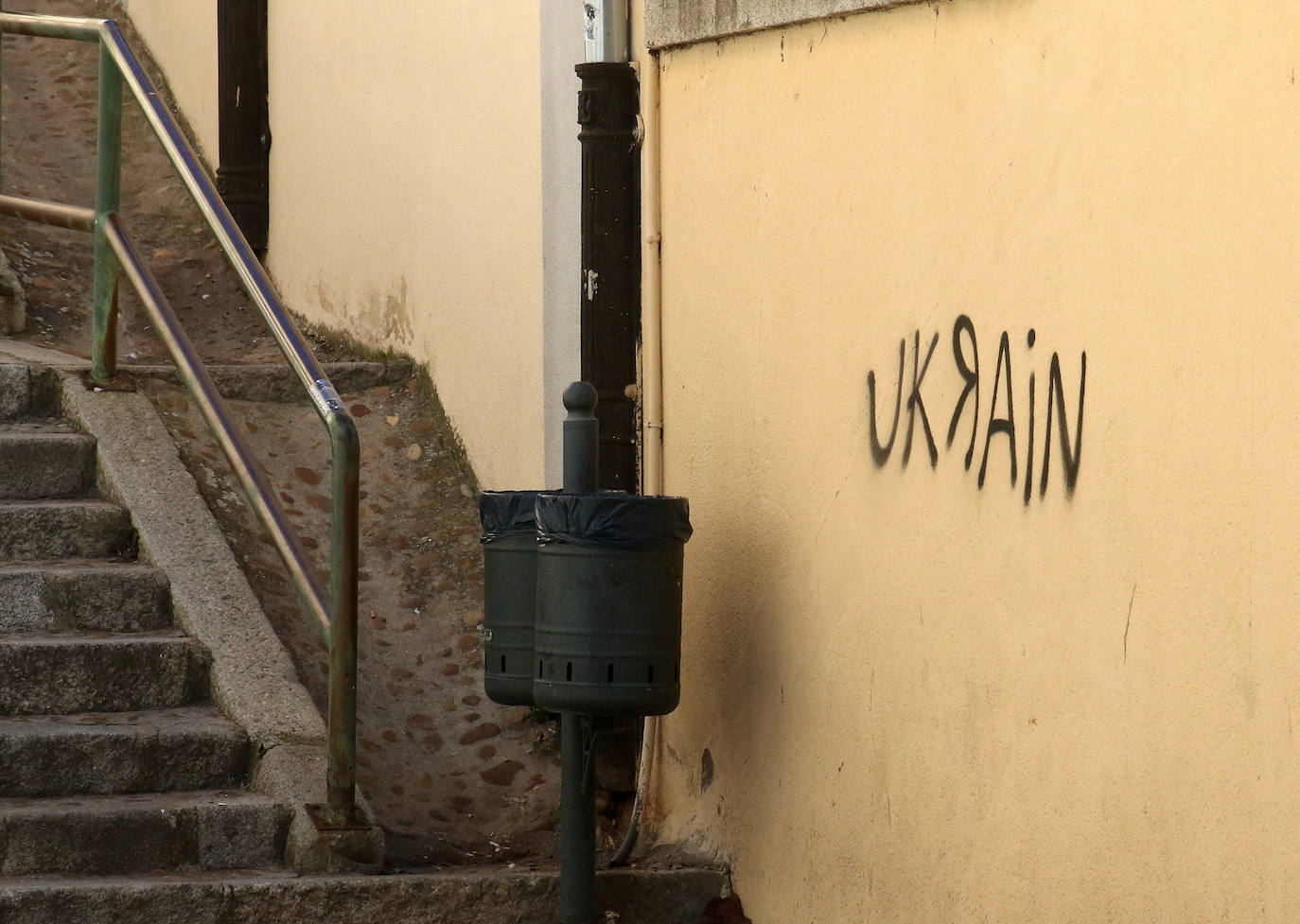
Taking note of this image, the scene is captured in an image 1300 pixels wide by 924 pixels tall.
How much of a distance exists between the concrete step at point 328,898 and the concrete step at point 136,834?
85 millimetres

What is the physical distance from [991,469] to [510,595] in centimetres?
125

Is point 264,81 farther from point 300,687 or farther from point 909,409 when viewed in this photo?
point 909,409

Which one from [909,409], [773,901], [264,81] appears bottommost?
[773,901]

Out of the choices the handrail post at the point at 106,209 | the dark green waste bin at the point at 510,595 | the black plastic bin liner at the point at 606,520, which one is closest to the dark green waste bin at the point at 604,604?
the black plastic bin liner at the point at 606,520

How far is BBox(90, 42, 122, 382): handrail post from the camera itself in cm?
535

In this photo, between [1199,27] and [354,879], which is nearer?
[1199,27]

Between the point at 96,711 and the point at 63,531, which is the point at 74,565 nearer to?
the point at 63,531

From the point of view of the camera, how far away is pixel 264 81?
25.7ft

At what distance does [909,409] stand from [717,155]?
1050 mm

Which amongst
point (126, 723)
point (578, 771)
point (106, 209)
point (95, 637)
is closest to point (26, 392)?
point (106, 209)

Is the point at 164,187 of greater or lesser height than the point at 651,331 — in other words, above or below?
above

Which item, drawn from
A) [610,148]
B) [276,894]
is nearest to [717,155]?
[610,148]

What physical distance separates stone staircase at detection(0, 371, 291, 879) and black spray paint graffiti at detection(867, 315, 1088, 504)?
5.43 ft

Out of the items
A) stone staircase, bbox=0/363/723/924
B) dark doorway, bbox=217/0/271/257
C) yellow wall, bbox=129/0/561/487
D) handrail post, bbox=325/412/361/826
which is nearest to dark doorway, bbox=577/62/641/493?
yellow wall, bbox=129/0/561/487
